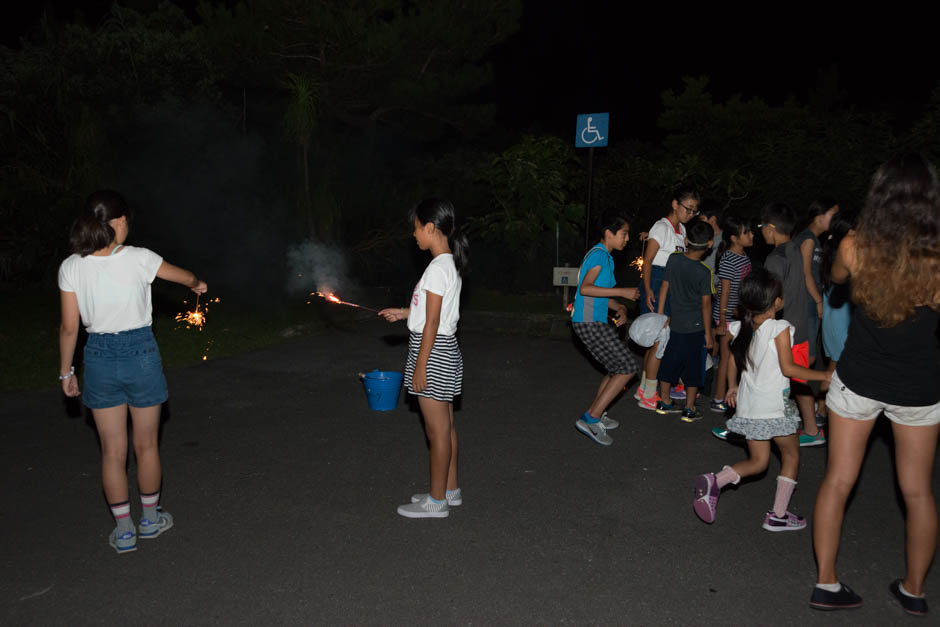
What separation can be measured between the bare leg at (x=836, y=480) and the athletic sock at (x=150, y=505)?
11.1ft

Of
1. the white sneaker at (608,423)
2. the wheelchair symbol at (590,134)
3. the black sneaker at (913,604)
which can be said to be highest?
the wheelchair symbol at (590,134)

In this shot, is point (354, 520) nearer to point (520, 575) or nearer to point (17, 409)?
point (520, 575)

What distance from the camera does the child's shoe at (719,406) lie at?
257 inches

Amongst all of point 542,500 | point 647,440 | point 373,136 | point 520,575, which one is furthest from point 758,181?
point 520,575

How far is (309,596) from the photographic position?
348cm

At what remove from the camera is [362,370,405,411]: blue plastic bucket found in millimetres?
6406

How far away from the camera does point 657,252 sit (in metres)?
6.56

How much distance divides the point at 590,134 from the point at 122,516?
27.3ft

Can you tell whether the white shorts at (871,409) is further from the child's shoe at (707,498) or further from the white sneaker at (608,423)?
the white sneaker at (608,423)

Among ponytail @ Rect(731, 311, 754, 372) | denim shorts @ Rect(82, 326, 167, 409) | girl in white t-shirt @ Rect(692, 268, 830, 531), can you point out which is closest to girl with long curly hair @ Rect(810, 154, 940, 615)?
girl in white t-shirt @ Rect(692, 268, 830, 531)

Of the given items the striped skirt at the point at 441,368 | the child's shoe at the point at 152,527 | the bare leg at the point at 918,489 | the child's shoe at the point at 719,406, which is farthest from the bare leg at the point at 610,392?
the child's shoe at the point at 152,527

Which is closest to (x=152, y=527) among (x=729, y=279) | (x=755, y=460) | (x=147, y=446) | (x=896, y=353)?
(x=147, y=446)

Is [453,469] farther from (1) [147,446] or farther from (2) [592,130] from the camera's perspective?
(2) [592,130]

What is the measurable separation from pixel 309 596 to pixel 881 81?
111ft
